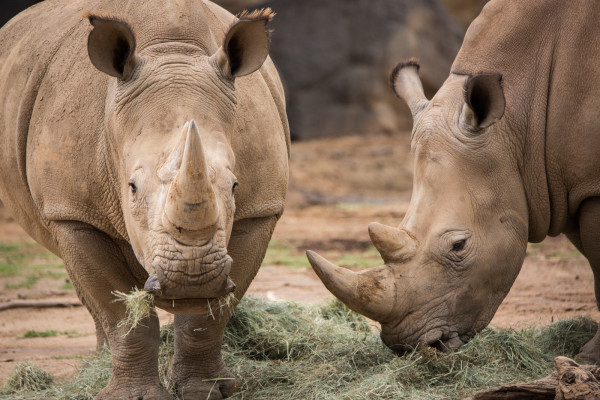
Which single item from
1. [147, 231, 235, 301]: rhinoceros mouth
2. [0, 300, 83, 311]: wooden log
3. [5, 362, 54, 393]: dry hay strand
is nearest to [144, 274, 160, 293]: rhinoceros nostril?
[147, 231, 235, 301]: rhinoceros mouth

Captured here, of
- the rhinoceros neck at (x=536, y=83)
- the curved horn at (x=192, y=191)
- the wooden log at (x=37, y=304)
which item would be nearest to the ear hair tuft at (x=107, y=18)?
the curved horn at (x=192, y=191)

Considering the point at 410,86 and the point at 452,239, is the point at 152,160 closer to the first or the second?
the point at 452,239

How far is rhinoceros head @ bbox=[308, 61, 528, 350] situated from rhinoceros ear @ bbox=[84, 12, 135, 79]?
136cm

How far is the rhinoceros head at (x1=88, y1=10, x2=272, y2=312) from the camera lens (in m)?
A: 3.69

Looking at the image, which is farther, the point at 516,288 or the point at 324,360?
the point at 516,288

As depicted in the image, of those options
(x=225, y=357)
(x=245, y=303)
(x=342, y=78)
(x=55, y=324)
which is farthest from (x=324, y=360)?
(x=342, y=78)

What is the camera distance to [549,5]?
5.38 m

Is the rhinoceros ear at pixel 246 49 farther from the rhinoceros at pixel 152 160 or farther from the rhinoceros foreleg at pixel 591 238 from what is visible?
the rhinoceros foreleg at pixel 591 238

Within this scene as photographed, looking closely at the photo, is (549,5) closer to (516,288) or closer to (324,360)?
(324,360)

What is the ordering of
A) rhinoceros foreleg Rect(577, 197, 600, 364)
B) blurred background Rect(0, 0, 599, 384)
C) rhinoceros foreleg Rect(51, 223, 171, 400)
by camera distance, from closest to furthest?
rhinoceros foreleg Rect(51, 223, 171, 400), rhinoceros foreleg Rect(577, 197, 600, 364), blurred background Rect(0, 0, 599, 384)

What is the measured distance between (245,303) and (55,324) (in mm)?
2014

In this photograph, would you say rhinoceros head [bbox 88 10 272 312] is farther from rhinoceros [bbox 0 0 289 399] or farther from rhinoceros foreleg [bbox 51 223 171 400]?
rhinoceros foreleg [bbox 51 223 171 400]

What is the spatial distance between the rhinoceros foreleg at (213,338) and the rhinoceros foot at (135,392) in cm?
18

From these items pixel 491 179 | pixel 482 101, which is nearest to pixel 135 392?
pixel 491 179
